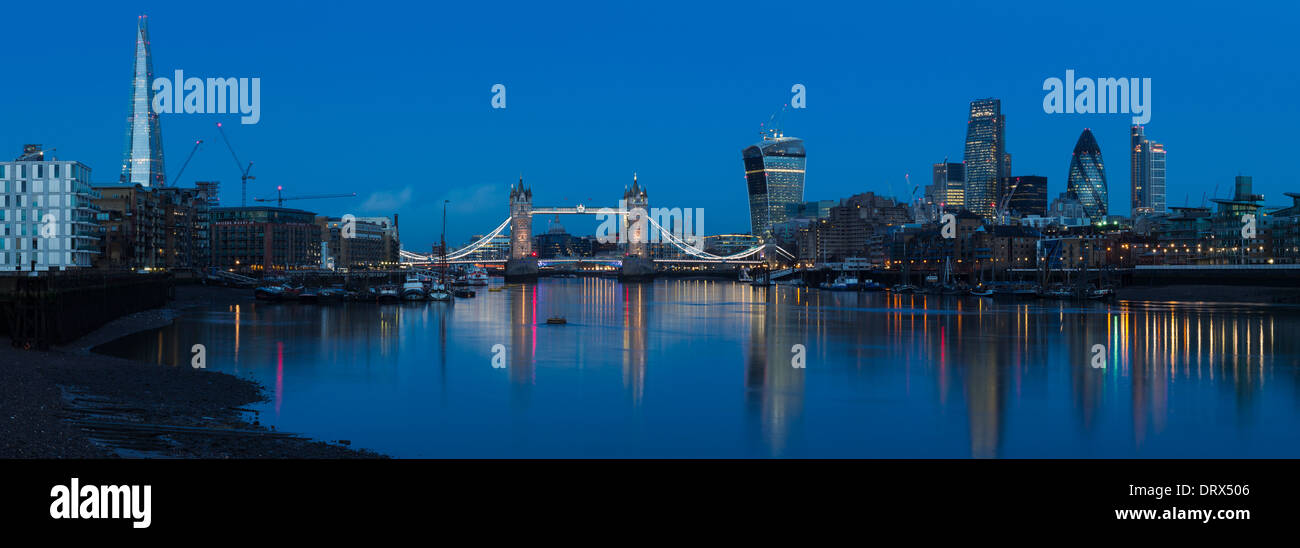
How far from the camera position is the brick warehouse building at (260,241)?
132500mm

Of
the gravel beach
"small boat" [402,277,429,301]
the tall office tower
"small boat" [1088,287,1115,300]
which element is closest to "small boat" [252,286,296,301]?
"small boat" [402,277,429,301]

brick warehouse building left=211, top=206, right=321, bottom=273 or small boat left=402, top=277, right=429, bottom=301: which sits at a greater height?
brick warehouse building left=211, top=206, right=321, bottom=273

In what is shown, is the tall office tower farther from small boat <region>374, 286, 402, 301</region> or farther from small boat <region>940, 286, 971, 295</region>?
small boat <region>940, 286, 971, 295</region>

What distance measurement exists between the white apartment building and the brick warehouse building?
71949 mm

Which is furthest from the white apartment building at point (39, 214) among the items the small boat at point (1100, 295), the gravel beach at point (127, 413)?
the small boat at point (1100, 295)

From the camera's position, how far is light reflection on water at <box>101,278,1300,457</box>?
1717 cm

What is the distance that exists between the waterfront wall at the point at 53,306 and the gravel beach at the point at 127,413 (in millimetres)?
1989

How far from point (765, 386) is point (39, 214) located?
4836 centimetres

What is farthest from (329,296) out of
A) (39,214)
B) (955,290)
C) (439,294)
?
(955,290)

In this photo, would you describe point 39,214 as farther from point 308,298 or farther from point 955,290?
point 955,290
